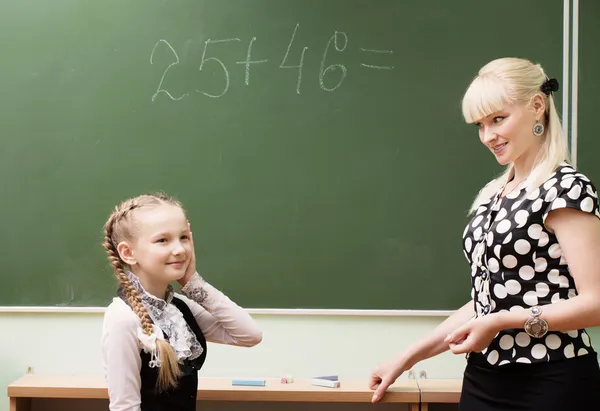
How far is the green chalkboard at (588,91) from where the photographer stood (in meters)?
2.70

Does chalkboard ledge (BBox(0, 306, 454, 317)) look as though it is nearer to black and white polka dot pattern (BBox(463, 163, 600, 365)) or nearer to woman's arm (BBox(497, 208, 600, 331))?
black and white polka dot pattern (BBox(463, 163, 600, 365))

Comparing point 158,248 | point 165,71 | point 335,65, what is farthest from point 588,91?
point 158,248

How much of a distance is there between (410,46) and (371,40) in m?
0.16

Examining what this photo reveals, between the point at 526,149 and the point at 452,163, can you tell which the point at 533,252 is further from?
the point at 452,163

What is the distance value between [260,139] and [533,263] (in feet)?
4.59

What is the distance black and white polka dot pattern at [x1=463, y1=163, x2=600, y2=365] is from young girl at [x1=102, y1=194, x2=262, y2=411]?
70cm

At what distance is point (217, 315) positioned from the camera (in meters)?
1.91

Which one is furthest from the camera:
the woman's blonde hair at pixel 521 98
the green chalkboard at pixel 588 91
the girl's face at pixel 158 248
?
the green chalkboard at pixel 588 91

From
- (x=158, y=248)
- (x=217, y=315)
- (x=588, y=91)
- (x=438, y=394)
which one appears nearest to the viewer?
(x=158, y=248)

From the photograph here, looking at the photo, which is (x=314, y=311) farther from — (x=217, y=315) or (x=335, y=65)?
(x=335, y=65)

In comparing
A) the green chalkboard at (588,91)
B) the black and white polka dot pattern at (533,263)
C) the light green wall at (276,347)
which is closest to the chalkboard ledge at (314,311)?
the light green wall at (276,347)

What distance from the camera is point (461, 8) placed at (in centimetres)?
272

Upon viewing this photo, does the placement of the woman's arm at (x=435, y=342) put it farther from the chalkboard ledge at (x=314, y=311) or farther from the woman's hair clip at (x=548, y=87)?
the chalkboard ledge at (x=314, y=311)

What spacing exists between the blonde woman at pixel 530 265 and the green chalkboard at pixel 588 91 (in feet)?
3.54
